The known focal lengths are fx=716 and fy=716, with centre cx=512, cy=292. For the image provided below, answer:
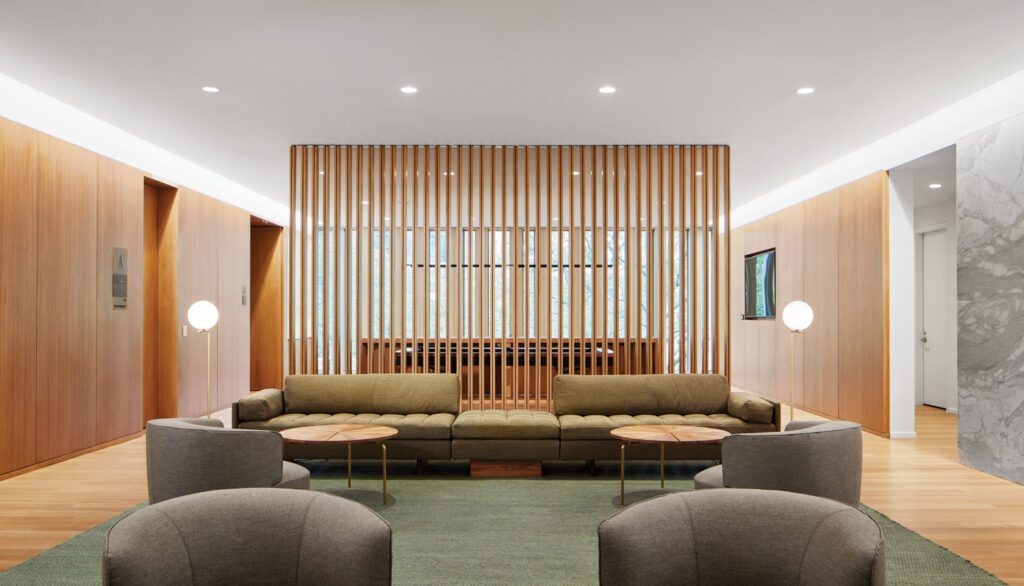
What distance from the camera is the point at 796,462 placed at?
11.8 ft

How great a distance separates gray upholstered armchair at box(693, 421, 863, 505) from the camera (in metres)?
3.59

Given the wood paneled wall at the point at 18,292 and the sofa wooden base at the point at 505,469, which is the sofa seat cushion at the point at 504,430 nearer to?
the sofa wooden base at the point at 505,469

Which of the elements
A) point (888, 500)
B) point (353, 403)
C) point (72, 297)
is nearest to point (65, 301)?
point (72, 297)

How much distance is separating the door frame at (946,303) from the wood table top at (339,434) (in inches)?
283

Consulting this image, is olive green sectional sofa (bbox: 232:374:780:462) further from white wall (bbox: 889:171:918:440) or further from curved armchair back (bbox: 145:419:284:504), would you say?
white wall (bbox: 889:171:918:440)

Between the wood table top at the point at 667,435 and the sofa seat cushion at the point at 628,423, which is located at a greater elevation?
the wood table top at the point at 667,435

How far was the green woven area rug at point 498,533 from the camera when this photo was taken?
3.57m

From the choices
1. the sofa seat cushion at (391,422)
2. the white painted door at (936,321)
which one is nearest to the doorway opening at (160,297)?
the sofa seat cushion at (391,422)

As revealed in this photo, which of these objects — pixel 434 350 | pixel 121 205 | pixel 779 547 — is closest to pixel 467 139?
pixel 434 350

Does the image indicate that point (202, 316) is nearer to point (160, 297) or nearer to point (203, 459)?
point (160, 297)

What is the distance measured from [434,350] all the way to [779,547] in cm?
612

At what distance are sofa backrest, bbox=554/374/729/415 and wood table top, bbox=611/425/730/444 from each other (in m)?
0.83

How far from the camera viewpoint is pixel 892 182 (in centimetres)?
729

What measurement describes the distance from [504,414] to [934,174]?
5.17m
